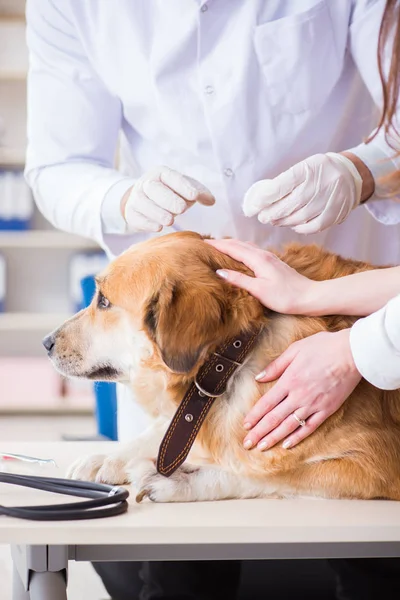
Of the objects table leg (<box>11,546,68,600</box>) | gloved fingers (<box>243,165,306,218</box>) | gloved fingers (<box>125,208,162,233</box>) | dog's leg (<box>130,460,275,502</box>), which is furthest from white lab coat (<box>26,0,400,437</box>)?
table leg (<box>11,546,68,600</box>)

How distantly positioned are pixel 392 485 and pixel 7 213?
324 centimetres

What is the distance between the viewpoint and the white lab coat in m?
1.42

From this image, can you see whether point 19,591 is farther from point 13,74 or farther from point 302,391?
point 13,74

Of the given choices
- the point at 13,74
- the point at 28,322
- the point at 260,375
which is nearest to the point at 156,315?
the point at 260,375

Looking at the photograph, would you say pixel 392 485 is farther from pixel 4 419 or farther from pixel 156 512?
pixel 4 419

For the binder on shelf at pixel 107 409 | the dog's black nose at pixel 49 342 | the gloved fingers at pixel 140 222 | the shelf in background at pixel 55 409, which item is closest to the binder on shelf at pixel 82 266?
the shelf in background at pixel 55 409

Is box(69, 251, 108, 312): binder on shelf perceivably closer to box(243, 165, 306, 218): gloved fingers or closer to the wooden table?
box(243, 165, 306, 218): gloved fingers

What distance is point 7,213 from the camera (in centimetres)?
384

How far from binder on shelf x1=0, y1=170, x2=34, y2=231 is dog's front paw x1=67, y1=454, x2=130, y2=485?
300cm

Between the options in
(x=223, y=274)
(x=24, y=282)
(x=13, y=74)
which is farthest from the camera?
(x=24, y=282)

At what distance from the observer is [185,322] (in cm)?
91

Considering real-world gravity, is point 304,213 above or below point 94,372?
above

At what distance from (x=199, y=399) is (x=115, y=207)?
576 mm

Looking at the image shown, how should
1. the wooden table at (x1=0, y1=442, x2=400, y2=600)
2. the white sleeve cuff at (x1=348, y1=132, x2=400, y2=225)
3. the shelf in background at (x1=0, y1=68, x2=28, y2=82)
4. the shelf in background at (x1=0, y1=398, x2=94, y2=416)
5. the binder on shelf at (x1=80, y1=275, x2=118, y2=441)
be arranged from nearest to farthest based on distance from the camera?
the wooden table at (x1=0, y1=442, x2=400, y2=600)
the white sleeve cuff at (x1=348, y1=132, x2=400, y2=225)
the binder on shelf at (x1=80, y1=275, x2=118, y2=441)
the shelf in background at (x1=0, y1=68, x2=28, y2=82)
the shelf in background at (x1=0, y1=398, x2=94, y2=416)
